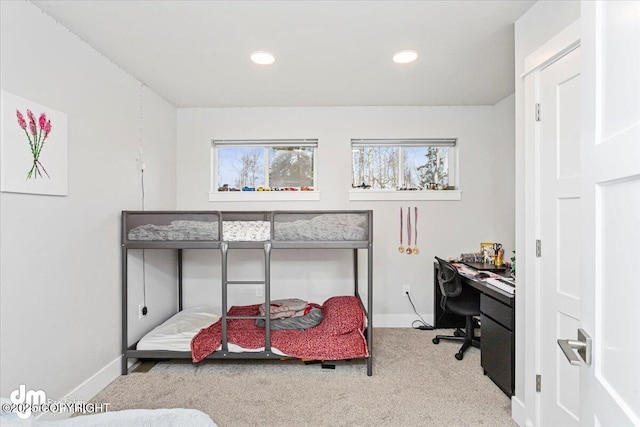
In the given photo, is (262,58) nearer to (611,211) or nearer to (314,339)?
(314,339)

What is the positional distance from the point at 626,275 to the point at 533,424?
1745 mm

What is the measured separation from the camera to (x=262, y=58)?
8.27 ft

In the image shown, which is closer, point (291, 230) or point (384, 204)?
point (291, 230)

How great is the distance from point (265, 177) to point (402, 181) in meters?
1.53

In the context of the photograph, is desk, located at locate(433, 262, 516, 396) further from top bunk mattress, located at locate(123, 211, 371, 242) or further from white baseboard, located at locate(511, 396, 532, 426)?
top bunk mattress, located at locate(123, 211, 371, 242)

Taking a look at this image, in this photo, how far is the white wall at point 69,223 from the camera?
5.81 feet

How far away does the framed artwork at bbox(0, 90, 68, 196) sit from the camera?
5.59 ft

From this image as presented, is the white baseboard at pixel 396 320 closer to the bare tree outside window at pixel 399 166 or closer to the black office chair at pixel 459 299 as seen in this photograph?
the black office chair at pixel 459 299

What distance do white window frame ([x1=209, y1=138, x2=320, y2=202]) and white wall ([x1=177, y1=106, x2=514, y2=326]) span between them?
64 millimetres

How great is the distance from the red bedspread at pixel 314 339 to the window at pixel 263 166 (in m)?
1.55

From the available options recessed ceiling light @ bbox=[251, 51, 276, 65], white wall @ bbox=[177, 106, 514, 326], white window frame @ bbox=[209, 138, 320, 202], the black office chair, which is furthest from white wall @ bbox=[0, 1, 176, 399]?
the black office chair

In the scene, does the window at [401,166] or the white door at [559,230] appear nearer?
the white door at [559,230]

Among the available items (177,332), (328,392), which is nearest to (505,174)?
(328,392)

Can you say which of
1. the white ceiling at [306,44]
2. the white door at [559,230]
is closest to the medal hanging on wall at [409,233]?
the white ceiling at [306,44]
